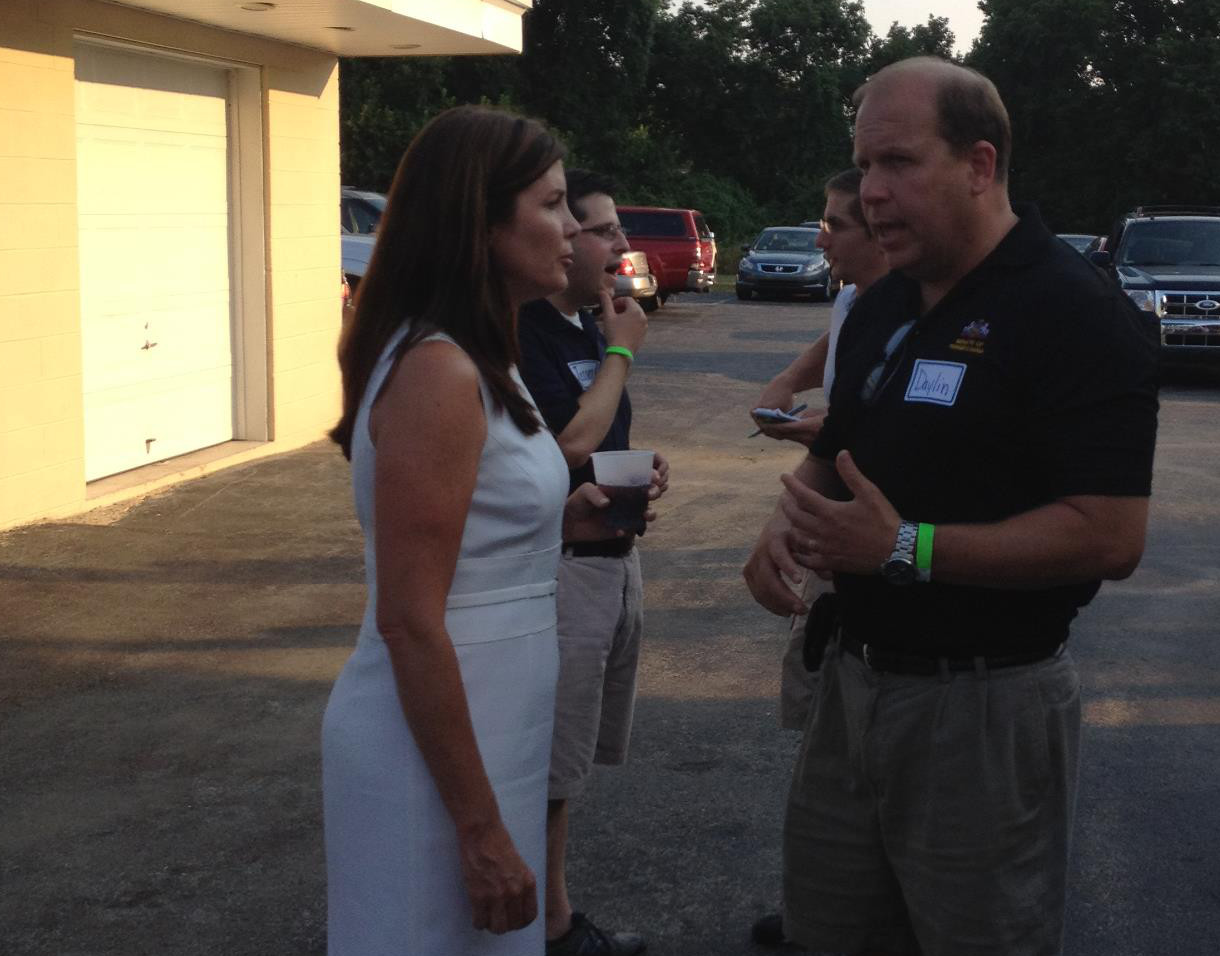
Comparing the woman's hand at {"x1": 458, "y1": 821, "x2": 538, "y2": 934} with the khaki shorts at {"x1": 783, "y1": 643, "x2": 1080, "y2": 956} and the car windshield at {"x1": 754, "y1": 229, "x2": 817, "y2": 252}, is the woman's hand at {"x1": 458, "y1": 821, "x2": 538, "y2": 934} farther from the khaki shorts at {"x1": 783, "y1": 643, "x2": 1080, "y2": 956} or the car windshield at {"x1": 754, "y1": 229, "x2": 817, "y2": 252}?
the car windshield at {"x1": 754, "y1": 229, "x2": 817, "y2": 252}

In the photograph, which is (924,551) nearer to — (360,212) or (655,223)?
(360,212)

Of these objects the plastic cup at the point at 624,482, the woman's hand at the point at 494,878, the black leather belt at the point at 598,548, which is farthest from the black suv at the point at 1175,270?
the woman's hand at the point at 494,878

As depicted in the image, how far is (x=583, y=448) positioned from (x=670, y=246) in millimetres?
27258

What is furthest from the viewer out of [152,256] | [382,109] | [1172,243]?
[382,109]

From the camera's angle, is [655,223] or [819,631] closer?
[819,631]

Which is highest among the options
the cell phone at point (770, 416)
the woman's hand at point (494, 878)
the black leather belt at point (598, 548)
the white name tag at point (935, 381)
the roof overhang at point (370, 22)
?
the roof overhang at point (370, 22)

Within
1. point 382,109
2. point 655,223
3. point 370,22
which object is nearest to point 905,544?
point 370,22

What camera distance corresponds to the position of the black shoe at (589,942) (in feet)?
13.3

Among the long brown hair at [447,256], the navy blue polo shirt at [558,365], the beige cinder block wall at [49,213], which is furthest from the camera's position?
the beige cinder block wall at [49,213]

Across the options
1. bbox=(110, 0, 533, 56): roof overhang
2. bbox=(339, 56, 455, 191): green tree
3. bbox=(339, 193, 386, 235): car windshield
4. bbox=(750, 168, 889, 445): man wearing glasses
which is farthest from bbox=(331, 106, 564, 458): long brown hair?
bbox=(339, 56, 455, 191): green tree

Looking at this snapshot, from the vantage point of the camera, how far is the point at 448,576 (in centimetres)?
235

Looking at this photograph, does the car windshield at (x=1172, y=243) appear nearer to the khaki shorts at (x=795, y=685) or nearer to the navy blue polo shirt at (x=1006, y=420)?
the khaki shorts at (x=795, y=685)

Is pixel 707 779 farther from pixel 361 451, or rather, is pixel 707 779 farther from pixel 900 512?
pixel 361 451

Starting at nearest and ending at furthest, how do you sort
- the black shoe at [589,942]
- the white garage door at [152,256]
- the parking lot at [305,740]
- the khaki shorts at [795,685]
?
1. the black shoe at [589,942]
2. the khaki shorts at [795,685]
3. the parking lot at [305,740]
4. the white garage door at [152,256]
